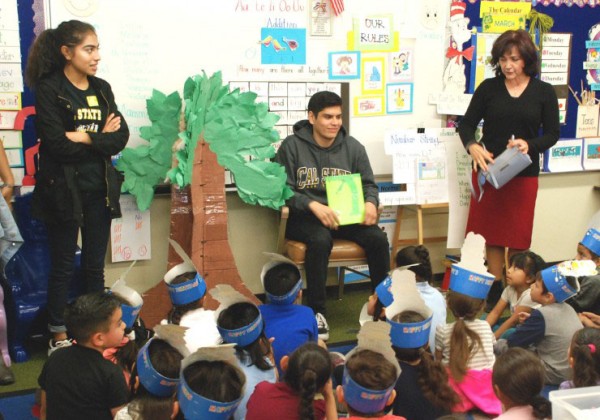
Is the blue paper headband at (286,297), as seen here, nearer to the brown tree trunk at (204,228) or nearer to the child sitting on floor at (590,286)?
the brown tree trunk at (204,228)

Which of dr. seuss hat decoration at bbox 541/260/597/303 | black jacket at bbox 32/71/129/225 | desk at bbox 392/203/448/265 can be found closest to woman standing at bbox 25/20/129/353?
black jacket at bbox 32/71/129/225

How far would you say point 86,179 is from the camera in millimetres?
3236

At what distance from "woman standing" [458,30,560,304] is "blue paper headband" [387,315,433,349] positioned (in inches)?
73.1

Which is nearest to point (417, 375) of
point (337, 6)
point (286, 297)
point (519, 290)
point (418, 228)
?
point (286, 297)

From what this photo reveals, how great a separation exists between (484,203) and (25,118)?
261 cm

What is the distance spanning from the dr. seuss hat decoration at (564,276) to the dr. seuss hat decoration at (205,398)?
1.59 metres

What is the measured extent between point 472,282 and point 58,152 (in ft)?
6.19

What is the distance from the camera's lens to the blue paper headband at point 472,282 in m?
2.68

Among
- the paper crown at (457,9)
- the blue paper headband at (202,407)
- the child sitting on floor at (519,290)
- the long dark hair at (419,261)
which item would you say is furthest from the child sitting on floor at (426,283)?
the paper crown at (457,9)

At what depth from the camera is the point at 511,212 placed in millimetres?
4051

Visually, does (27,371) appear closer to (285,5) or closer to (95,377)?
(95,377)

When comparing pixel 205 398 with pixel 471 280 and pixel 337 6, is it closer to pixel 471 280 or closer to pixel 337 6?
pixel 471 280

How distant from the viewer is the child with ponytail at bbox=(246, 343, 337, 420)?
189 cm

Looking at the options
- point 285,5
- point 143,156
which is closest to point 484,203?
point 285,5
